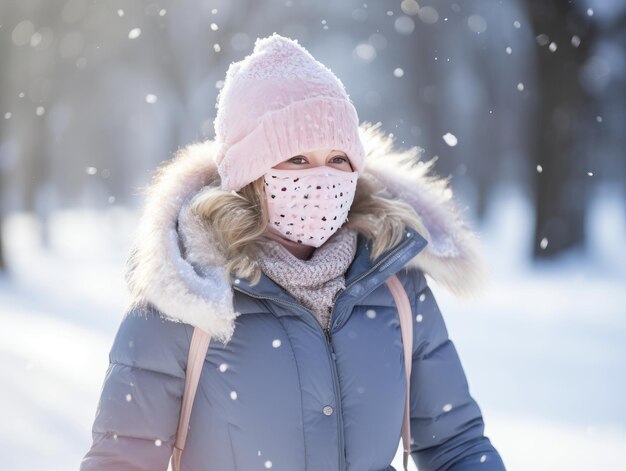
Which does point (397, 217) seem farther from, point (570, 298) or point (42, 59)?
point (42, 59)

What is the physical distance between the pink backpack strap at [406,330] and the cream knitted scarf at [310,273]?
153 millimetres

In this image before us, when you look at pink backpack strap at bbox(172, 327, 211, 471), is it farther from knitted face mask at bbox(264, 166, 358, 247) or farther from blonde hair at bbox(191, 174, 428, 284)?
knitted face mask at bbox(264, 166, 358, 247)

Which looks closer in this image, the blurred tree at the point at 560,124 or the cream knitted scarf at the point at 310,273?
the cream knitted scarf at the point at 310,273

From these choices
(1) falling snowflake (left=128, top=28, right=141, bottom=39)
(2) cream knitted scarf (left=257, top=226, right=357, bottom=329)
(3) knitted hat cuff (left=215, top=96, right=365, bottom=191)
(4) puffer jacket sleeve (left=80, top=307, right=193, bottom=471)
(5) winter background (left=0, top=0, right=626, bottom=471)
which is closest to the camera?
(4) puffer jacket sleeve (left=80, top=307, right=193, bottom=471)

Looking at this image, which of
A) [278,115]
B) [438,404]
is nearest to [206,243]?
[278,115]

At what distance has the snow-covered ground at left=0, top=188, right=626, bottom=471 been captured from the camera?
15.3ft

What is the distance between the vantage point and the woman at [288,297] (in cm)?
191

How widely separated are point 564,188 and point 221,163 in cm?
932

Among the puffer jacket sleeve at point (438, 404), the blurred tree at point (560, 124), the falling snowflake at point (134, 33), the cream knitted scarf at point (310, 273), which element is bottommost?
the puffer jacket sleeve at point (438, 404)

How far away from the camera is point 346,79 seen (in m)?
16.2

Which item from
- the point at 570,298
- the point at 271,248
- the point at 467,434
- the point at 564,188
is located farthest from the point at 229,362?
the point at 564,188

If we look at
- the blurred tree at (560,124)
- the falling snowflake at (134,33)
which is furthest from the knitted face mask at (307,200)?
the falling snowflake at (134,33)

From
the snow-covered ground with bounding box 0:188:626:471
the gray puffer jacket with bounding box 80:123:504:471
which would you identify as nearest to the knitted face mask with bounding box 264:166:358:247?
the gray puffer jacket with bounding box 80:123:504:471

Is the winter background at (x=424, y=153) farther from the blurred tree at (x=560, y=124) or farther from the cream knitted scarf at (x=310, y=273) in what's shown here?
the cream knitted scarf at (x=310, y=273)
